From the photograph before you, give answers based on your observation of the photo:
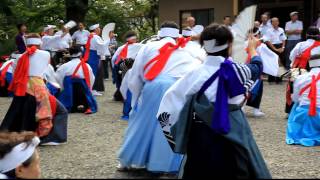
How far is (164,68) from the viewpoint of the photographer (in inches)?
190

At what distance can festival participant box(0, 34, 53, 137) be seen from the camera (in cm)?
631

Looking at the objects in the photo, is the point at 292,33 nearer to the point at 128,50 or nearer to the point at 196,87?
the point at 128,50

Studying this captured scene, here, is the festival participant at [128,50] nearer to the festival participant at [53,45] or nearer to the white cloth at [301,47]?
the white cloth at [301,47]

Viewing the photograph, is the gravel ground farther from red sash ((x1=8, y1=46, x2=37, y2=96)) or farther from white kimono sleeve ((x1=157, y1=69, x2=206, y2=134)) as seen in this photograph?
white kimono sleeve ((x1=157, y1=69, x2=206, y2=134))

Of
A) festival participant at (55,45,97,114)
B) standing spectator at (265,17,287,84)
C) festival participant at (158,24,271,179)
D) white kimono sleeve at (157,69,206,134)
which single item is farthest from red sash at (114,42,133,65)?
festival participant at (158,24,271,179)

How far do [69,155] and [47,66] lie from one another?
4.08 ft

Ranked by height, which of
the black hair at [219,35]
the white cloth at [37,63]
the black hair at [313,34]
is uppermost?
the black hair at [219,35]

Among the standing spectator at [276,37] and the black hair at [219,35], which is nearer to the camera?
the black hair at [219,35]

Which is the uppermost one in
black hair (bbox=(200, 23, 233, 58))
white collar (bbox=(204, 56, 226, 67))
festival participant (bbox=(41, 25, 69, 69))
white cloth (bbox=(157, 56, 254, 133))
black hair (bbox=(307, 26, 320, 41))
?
black hair (bbox=(200, 23, 233, 58))

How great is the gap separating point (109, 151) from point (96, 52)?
657 cm

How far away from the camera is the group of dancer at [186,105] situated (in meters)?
3.15

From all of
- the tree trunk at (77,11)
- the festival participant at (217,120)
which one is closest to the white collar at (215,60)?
the festival participant at (217,120)

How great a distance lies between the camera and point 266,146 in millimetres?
6332

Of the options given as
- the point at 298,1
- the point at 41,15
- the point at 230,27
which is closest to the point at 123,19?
the point at 41,15
